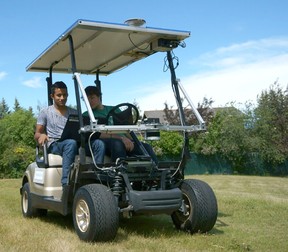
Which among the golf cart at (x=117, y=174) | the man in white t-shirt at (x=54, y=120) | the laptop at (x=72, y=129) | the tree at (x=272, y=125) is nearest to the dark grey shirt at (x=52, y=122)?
the man in white t-shirt at (x=54, y=120)

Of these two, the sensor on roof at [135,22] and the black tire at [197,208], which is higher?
the sensor on roof at [135,22]

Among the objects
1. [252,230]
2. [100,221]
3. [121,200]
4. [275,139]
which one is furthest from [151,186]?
[275,139]

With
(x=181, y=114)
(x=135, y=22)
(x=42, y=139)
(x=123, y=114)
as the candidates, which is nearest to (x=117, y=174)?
(x=123, y=114)

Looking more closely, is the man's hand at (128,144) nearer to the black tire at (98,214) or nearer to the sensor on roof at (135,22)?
the black tire at (98,214)

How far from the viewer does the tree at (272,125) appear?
3103 cm

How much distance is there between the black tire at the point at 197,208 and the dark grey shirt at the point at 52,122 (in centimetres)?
204

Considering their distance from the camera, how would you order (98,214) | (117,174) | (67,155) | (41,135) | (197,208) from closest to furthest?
1. (98,214)
2. (117,174)
3. (197,208)
4. (67,155)
5. (41,135)

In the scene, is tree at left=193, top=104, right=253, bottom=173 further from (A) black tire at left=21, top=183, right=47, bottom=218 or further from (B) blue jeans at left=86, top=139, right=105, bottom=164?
(B) blue jeans at left=86, top=139, right=105, bottom=164

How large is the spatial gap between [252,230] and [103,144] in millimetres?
2198

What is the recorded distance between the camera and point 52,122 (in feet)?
21.8

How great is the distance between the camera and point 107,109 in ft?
21.7

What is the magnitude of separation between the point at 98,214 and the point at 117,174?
23.5 inches

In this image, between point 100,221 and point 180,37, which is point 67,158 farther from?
point 180,37

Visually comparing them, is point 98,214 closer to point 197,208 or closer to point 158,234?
point 158,234
